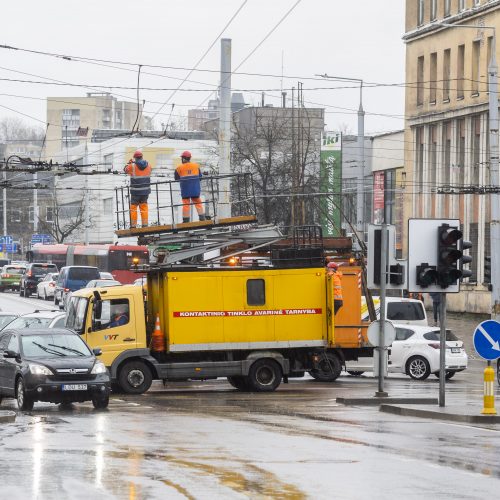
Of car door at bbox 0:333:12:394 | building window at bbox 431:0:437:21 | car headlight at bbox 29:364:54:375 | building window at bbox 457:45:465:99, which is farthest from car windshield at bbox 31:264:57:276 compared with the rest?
car headlight at bbox 29:364:54:375

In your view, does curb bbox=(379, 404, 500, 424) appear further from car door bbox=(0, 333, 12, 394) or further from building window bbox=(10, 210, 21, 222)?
building window bbox=(10, 210, 21, 222)

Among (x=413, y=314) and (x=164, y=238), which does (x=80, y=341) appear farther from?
(x=413, y=314)

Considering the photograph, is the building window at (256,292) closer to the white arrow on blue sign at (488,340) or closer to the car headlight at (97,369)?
the car headlight at (97,369)

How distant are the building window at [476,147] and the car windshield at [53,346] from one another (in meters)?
42.4

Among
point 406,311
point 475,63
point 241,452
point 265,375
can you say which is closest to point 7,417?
point 241,452

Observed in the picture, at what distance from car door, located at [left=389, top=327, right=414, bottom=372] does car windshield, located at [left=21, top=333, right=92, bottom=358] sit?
11.1 m

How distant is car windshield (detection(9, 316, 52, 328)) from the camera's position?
3488 centimetres

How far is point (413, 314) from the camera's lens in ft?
135

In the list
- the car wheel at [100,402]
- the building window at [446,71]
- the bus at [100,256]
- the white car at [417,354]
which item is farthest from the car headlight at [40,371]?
the bus at [100,256]

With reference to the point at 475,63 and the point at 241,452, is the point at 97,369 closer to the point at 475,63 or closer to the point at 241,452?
the point at 241,452

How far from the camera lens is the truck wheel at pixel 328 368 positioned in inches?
1294

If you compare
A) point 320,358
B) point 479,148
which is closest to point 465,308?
point 479,148

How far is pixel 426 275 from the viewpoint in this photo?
24.6 metres

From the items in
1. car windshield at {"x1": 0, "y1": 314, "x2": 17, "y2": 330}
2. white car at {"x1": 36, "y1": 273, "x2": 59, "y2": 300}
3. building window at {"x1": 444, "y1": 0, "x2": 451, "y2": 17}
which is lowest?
white car at {"x1": 36, "y1": 273, "x2": 59, "y2": 300}
